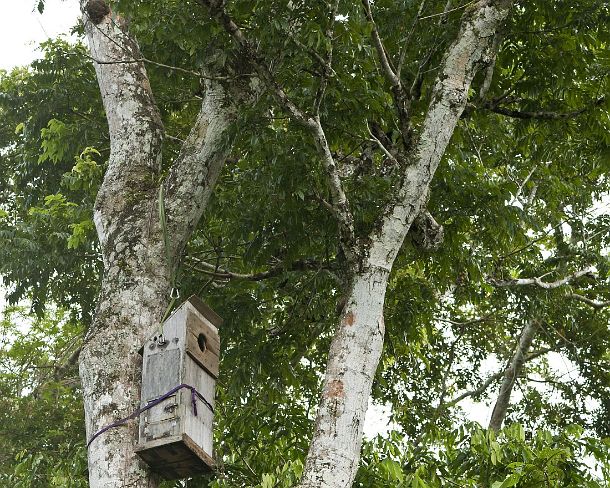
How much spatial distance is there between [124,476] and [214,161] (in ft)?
5.77

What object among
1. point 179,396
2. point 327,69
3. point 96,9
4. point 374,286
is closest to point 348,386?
point 374,286

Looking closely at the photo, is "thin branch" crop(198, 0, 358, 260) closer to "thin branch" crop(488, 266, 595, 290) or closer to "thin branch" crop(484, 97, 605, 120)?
"thin branch" crop(484, 97, 605, 120)

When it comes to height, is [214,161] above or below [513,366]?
below

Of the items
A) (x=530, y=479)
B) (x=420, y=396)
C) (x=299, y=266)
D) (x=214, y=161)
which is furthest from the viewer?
(x=420, y=396)

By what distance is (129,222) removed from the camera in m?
4.46

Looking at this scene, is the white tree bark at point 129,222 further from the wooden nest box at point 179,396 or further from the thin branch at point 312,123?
the thin branch at point 312,123

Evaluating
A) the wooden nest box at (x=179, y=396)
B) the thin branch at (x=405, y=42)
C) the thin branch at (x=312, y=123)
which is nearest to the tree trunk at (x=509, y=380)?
the thin branch at (x=405, y=42)

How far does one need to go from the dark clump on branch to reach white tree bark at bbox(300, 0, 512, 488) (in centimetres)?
204

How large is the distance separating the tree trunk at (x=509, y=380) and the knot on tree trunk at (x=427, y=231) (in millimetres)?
5581

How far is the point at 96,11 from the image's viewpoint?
18.0 feet

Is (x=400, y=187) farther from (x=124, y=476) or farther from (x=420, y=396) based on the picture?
(x=420, y=396)

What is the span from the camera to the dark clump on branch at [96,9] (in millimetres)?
5469

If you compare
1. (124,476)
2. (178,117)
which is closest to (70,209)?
(178,117)

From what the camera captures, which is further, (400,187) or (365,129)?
(365,129)
